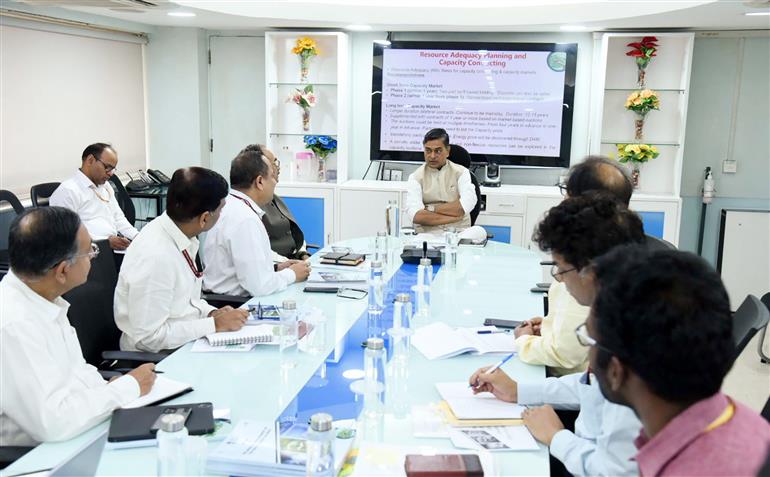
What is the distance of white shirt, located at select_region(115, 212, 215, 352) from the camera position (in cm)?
246

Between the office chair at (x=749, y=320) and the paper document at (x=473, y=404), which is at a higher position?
the office chair at (x=749, y=320)

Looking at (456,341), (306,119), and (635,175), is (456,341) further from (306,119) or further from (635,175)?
(306,119)

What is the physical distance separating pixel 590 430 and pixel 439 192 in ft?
10.7

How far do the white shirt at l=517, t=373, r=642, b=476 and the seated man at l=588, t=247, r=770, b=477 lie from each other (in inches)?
12.4

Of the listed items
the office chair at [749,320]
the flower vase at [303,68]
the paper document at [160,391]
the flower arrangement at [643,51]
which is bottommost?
the paper document at [160,391]

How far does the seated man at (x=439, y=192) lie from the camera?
465cm

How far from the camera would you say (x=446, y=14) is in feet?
17.0

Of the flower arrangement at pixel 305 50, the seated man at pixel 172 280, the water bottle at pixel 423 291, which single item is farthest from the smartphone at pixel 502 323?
the flower arrangement at pixel 305 50

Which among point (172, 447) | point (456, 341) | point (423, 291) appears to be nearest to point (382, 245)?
point (423, 291)

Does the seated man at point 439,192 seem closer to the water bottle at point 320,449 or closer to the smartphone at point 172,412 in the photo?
the smartphone at point 172,412

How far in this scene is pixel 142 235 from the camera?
2.57 m

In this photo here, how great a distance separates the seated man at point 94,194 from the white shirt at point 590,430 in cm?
→ 341

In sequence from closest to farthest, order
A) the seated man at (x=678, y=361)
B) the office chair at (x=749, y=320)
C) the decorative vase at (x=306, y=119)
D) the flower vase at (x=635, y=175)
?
the seated man at (x=678, y=361)
the office chair at (x=749, y=320)
the flower vase at (x=635, y=175)
the decorative vase at (x=306, y=119)

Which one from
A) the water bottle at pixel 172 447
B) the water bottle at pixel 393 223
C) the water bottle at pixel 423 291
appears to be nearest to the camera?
the water bottle at pixel 172 447
